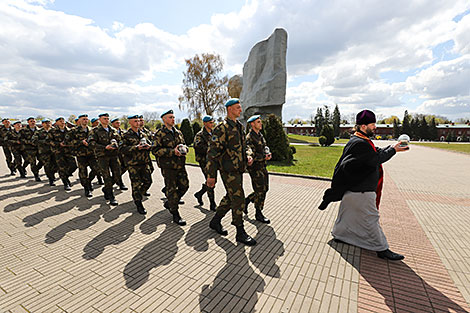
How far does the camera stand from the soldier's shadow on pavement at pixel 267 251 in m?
3.18

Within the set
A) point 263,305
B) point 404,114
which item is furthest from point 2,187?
point 404,114

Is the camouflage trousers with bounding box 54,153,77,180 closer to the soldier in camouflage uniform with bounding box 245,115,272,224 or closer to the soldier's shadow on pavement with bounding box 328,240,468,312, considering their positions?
the soldier in camouflage uniform with bounding box 245,115,272,224

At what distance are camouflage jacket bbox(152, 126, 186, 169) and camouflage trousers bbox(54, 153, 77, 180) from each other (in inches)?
176

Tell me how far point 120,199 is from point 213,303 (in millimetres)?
4740

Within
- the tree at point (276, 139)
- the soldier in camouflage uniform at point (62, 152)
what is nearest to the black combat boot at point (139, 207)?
the soldier in camouflage uniform at point (62, 152)

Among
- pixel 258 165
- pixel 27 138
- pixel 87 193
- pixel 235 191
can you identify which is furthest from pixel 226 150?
pixel 27 138

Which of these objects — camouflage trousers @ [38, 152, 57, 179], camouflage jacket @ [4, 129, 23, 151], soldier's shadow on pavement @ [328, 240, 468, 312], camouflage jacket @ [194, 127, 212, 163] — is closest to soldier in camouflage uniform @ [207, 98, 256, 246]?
soldier's shadow on pavement @ [328, 240, 468, 312]

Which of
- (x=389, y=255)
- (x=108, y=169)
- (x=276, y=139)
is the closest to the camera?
(x=389, y=255)

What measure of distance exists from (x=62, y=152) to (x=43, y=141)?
0.94 metres

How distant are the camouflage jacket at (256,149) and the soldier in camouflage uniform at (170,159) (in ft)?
4.51

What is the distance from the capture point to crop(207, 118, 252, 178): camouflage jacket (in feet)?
12.0

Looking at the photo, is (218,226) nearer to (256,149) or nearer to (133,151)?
(256,149)

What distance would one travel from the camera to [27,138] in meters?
8.15

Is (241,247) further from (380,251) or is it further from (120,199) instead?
(120,199)
